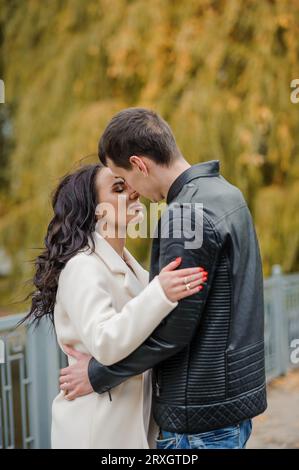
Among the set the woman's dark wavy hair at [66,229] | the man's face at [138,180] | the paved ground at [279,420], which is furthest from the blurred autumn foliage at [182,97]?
the man's face at [138,180]

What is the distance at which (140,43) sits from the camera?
19.2ft

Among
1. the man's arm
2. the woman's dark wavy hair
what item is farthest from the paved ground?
the man's arm

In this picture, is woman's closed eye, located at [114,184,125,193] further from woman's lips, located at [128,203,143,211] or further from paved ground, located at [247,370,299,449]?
paved ground, located at [247,370,299,449]

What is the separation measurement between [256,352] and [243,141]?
13.2 feet

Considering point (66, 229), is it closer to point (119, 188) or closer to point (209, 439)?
point (119, 188)

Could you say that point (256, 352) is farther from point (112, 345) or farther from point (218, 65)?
point (218, 65)

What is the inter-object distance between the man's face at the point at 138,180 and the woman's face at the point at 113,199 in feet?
0.37

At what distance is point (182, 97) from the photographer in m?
5.76

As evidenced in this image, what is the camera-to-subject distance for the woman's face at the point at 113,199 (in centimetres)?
184

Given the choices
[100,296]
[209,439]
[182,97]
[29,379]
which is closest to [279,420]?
[29,379]

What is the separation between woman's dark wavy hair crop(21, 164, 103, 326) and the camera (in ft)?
5.83

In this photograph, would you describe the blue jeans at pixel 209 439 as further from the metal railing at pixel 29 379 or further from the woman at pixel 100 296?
the metal railing at pixel 29 379

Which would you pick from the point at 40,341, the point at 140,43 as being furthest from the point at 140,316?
the point at 140,43
